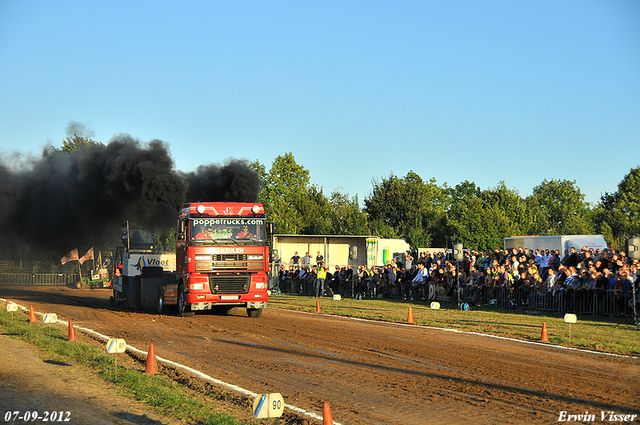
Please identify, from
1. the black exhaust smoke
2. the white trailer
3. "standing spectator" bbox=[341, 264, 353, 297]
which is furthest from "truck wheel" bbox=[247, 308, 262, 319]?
the white trailer

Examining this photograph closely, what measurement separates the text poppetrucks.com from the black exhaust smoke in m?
21.6

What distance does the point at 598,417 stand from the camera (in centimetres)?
715

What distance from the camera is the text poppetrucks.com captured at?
23.1 ft

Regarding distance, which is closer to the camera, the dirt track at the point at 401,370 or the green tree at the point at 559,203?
the dirt track at the point at 401,370

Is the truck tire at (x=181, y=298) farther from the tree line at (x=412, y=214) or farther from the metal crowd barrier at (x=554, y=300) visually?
the tree line at (x=412, y=214)

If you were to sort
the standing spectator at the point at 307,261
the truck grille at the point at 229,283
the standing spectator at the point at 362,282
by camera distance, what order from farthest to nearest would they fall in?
1. the standing spectator at the point at 307,261
2. the standing spectator at the point at 362,282
3. the truck grille at the point at 229,283

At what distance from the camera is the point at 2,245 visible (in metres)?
39.8

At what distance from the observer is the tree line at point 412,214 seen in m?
57.7

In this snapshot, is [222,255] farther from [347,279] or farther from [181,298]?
[347,279]

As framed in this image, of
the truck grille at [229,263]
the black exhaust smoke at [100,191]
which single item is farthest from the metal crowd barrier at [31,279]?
the truck grille at [229,263]

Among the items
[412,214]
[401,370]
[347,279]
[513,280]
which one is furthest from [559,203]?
[401,370]

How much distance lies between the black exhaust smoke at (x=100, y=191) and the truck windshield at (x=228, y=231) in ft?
25.6

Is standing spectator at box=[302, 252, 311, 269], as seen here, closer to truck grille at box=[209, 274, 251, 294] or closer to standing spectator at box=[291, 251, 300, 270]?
standing spectator at box=[291, 251, 300, 270]

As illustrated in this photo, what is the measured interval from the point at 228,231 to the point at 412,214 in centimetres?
4902
